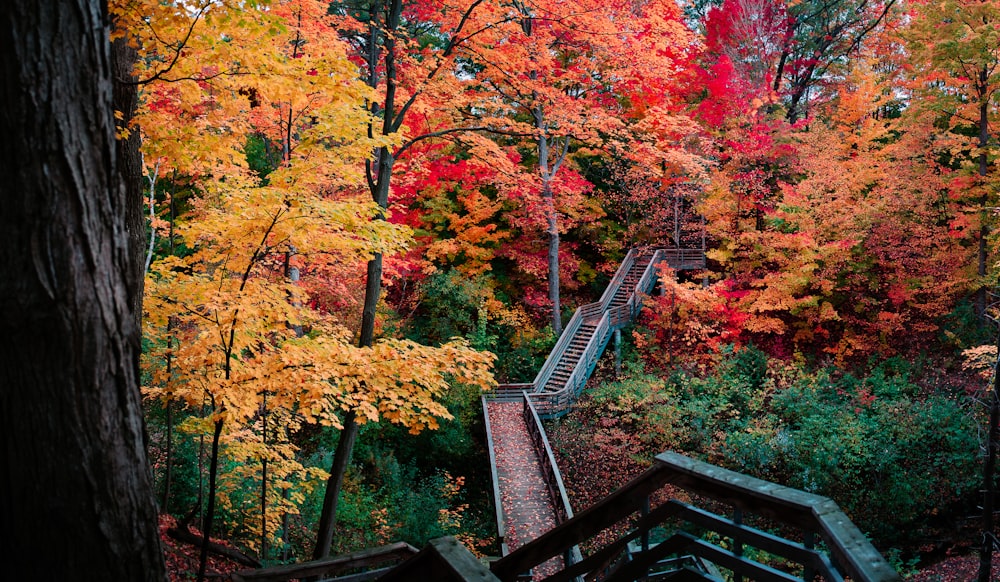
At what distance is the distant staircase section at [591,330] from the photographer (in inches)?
666

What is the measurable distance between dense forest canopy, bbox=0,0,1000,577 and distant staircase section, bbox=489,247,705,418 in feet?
2.46

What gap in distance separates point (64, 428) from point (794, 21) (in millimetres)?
25370

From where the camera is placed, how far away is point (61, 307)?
5.89 feet

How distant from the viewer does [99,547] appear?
6.25 feet

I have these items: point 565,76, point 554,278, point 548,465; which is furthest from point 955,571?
point 565,76

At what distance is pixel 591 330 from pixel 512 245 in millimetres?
4305

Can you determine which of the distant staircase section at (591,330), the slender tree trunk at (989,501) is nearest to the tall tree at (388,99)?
the distant staircase section at (591,330)

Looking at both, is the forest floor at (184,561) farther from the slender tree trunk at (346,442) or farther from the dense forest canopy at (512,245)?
the slender tree trunk at (346,442)

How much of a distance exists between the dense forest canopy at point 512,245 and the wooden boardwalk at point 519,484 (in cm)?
108

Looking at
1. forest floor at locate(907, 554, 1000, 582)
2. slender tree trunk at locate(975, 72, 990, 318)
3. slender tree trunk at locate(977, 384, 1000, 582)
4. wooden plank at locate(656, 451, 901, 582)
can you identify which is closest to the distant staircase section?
slender tree trunk at locate(975, 72, 990, 318)

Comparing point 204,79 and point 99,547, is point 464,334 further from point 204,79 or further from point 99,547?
point 99,547

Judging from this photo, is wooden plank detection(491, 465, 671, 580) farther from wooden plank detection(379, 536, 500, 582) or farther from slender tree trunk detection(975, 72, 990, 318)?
slender tree trunk detection(975, 72, 990, 318)

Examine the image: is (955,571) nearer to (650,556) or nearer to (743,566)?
(650,556)

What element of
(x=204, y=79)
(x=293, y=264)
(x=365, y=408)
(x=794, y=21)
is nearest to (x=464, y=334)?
(x=293, y=264)
